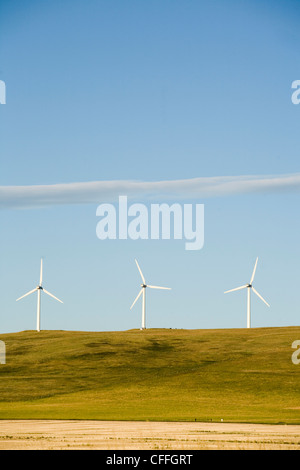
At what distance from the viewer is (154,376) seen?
91.9 meters

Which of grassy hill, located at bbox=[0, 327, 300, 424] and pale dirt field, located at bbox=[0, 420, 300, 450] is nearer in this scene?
pale dirt field, located at bbox=[0, 420, 300, 450]

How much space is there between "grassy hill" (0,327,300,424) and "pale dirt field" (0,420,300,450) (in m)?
6.81

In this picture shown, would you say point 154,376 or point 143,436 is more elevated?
point 154,376

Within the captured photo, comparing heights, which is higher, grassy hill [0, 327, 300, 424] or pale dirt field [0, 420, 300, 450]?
grassy hill [0, 327, 300, 424]

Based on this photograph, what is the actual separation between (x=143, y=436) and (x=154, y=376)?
50562 millimetres

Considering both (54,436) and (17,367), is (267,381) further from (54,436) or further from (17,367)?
(54,436)

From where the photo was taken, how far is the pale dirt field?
→ 1426 inches

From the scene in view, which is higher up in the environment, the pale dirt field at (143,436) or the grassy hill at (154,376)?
the grassy hill at (154,376)

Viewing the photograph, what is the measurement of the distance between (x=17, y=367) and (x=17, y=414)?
38.2m

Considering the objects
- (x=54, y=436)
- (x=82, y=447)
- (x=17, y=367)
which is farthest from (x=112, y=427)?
(x=17, y=367)

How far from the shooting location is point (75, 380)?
93250mm

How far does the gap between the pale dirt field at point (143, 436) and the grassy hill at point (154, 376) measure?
6811 millimetres

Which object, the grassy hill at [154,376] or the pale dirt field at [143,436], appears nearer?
the pale dirt field at [143,436]

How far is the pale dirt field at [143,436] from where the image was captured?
36.2m
